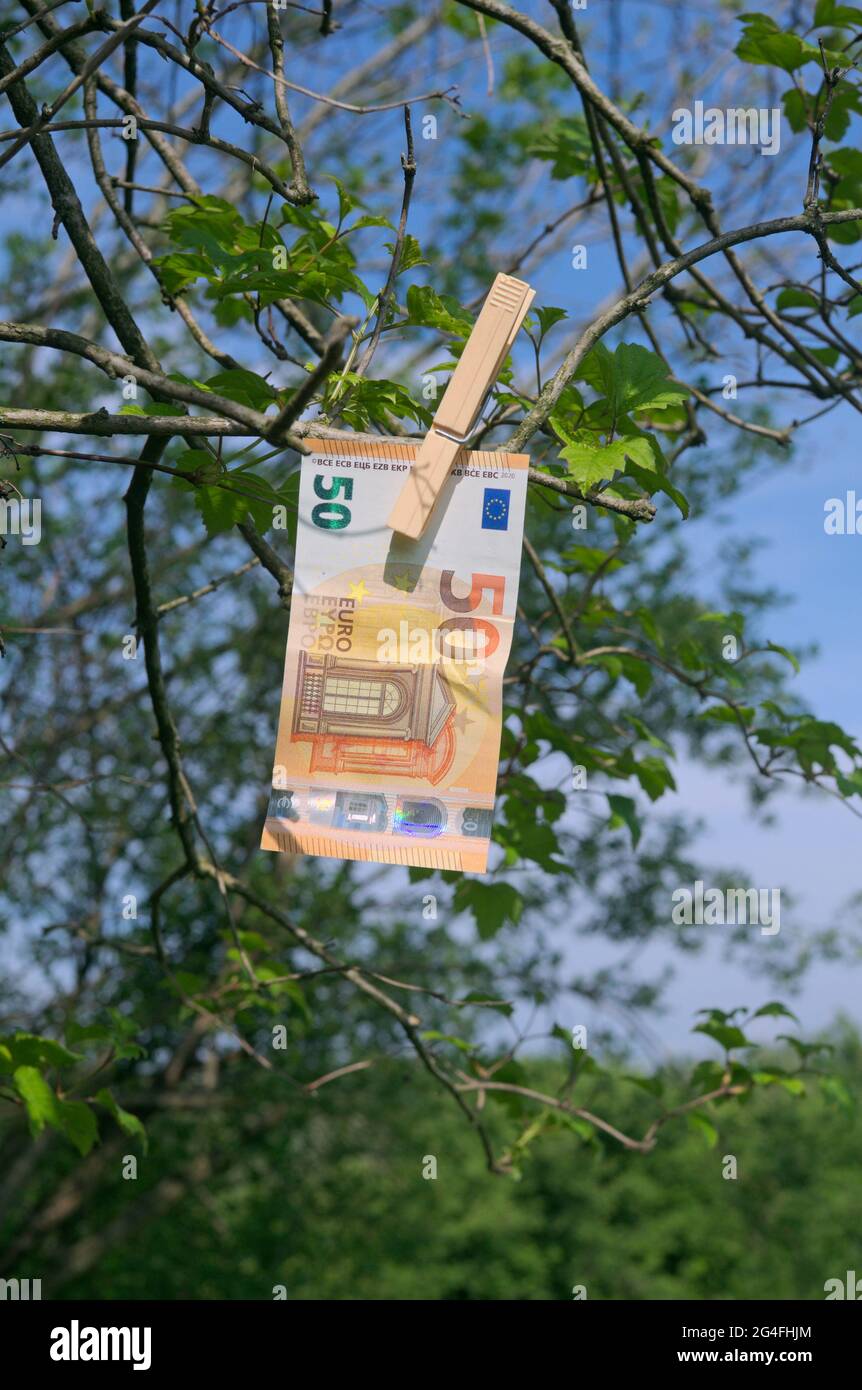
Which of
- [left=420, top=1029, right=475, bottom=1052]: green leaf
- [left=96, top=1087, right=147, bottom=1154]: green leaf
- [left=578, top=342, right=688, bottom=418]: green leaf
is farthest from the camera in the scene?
[left=420, top=1029, right=475, bottom=1052]: green leaf

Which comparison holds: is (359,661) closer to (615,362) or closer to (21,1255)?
(615,362)

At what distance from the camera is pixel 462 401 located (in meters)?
1.03

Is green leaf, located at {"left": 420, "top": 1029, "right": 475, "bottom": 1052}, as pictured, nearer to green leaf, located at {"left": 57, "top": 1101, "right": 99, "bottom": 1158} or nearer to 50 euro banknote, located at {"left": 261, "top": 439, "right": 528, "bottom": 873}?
green leaf, located at {"left": 57, "top": 1101, "right": 99, "bottom": 1158}

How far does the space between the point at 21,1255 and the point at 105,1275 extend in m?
0.34

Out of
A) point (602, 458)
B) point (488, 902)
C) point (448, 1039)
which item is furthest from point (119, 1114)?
Result: point (602, 458)

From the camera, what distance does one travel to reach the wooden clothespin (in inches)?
40.2

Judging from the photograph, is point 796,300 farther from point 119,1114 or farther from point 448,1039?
point 119,1114

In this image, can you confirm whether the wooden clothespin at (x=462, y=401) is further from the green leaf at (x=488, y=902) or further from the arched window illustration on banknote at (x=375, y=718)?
the green leaf at (x=488, y=902)

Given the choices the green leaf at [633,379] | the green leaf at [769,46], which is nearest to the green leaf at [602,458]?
the green leaf at [633,379]

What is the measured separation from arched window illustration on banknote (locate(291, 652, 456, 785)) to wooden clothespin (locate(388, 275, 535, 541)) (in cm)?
12

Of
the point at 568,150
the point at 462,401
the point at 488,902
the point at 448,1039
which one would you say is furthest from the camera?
the point at 568,150

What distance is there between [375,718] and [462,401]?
0.26 metres

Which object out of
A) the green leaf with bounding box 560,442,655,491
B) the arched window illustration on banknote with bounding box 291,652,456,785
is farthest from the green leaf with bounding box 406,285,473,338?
the arched window illustration on banknote with bounding box 291,652,456,785

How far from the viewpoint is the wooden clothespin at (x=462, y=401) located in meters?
1.02
